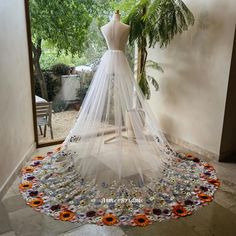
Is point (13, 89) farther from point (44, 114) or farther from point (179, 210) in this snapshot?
point (179, 210)

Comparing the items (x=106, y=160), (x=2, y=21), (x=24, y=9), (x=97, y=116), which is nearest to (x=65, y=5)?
(x=24, y=9)

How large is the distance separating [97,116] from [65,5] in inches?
60.1

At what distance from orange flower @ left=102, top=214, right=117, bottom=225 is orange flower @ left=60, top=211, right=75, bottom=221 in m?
0.25

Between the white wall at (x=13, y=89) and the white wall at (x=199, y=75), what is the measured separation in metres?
1.83

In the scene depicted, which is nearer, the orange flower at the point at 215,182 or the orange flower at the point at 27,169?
the orange flower at the point at 215,182

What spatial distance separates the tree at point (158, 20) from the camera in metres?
2.90

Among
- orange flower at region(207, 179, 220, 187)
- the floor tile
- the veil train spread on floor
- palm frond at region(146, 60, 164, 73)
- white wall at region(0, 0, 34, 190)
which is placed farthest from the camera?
palm frond at region(146, 60, 164, 73)

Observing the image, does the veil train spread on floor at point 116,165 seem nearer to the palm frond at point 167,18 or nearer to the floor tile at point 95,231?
the floor tile at point 95,231

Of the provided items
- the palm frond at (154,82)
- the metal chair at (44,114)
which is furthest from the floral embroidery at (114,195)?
the palm frond at (154,82)

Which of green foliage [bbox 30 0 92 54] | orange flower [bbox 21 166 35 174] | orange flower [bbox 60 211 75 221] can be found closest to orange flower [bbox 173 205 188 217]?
orange flower [bbox 60 211 75 221]

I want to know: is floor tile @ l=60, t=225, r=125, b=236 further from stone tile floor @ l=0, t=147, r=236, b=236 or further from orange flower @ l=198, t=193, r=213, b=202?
orange flower @ l=198, t=193, r=213, b=202

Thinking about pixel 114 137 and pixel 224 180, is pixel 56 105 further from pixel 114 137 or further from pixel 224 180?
pixel 224 180

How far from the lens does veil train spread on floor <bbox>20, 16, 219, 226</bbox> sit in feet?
7.11

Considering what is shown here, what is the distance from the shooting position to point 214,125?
117 inches
